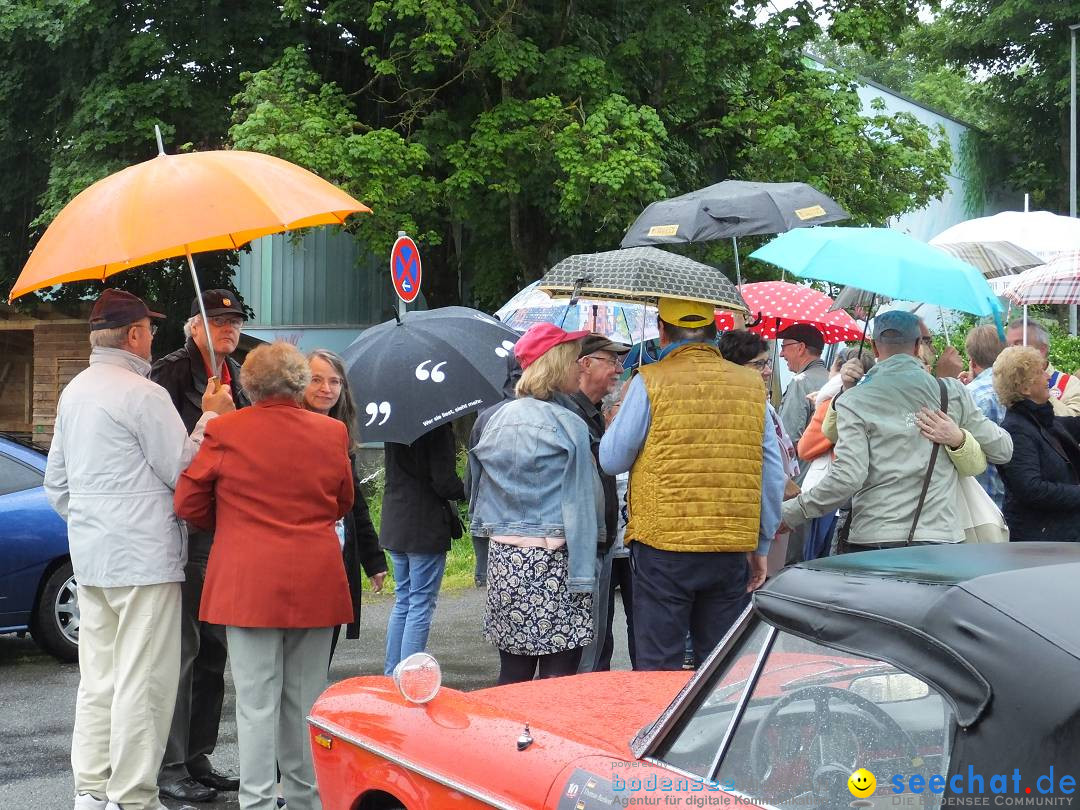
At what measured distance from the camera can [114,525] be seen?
4758mm

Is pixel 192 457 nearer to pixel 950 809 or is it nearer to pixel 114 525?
pixel 114 525

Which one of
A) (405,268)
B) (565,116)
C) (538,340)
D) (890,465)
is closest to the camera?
(890,465)

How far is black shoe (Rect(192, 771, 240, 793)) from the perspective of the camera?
550 centimetres

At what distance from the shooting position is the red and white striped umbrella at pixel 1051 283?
7.53m

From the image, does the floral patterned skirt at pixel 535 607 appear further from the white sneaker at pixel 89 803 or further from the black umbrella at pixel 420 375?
the white sneaker at pixel 89 803

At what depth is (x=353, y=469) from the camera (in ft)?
Answer: 19.1

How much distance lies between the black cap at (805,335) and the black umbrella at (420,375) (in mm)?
3073

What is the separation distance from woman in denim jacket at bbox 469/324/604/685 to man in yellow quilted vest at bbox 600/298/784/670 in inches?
8.2

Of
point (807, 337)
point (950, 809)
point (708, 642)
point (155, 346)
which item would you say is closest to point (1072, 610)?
point (950, 809)

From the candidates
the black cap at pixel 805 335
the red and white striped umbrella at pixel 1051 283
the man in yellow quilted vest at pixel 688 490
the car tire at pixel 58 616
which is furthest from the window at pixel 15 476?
the red and white striped umbrella at pixel 1051 283

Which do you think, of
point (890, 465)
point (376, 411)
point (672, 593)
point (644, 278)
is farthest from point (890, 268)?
point (376, 411)

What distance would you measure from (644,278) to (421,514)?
200 centimetres

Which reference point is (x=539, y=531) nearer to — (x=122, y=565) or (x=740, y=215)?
(x=122, y=565)

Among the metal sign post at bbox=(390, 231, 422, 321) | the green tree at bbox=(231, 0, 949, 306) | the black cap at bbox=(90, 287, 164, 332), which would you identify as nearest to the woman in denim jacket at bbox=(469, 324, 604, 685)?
the black cap at bbox=(90, 287, 164, 332)
